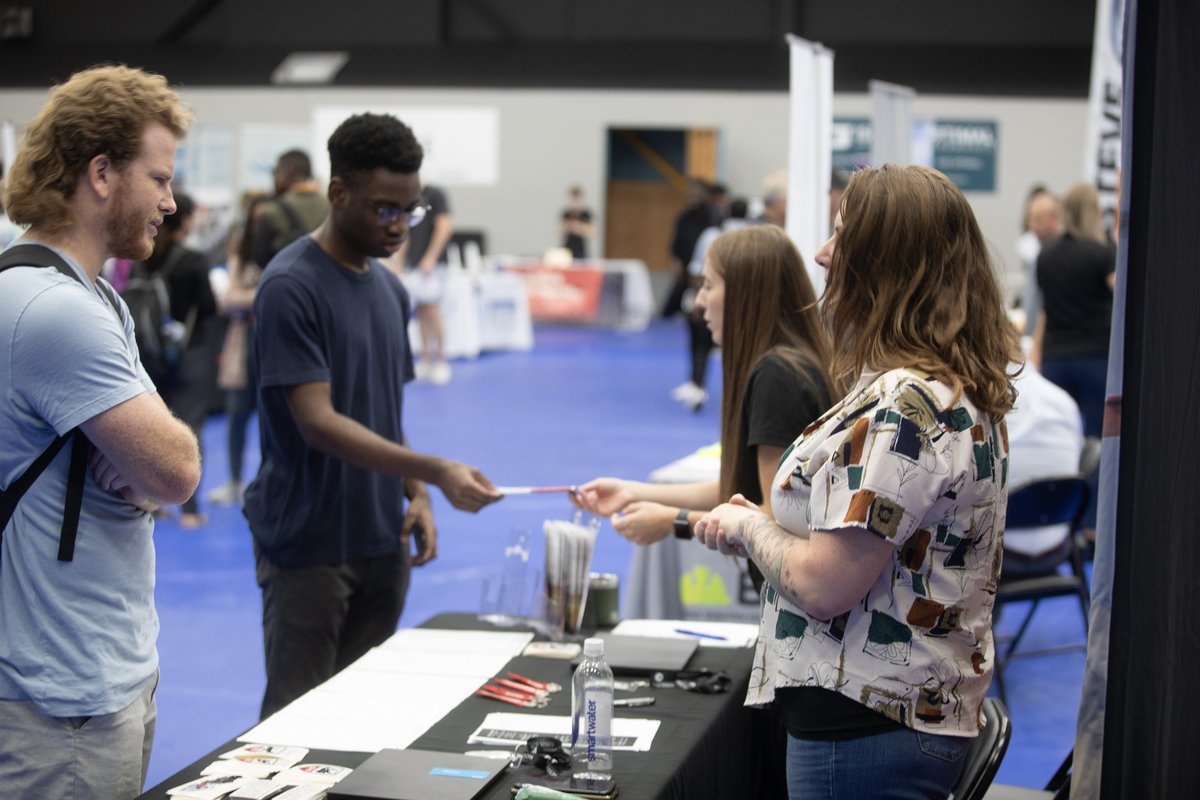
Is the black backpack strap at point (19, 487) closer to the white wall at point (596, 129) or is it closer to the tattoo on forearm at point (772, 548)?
the tattoo on forearm at point (772, 548)

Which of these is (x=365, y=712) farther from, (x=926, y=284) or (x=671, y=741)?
(x=926, y=284)

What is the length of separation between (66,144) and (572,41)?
57.9ft

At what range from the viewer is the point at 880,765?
1647 millimetres

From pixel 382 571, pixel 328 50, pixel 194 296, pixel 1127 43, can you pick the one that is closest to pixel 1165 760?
pixel 1127 43

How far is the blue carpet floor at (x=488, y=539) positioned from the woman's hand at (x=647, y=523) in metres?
0.42

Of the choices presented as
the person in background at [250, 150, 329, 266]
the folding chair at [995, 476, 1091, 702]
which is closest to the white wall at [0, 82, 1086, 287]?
the person in background at [250, 150, 329, 266]

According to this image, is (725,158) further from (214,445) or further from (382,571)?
(382,571)

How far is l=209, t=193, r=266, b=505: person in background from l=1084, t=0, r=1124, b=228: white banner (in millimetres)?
4089

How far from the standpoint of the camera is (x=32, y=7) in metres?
19.8

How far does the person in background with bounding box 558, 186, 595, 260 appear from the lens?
56.1 feet

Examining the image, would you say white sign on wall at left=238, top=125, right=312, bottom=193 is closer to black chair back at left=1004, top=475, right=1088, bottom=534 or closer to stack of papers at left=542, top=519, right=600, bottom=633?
black chair back at left=1004, top=475, right=1088, bottom=534

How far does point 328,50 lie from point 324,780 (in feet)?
60.9

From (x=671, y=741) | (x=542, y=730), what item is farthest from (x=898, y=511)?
(x=542, y=730)

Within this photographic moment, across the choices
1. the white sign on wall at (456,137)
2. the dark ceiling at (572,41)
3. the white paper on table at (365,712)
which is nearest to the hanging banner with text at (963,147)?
the dark ceiling at (572,41)
